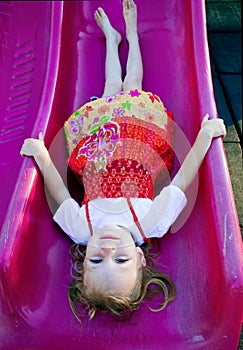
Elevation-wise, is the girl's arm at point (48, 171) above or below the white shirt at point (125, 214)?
above

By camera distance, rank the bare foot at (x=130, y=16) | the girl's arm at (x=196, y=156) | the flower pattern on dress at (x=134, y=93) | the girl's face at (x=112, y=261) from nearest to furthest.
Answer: the girl's face at (x=112, y=261)
the girl's arm at (x=196, y=156)
the flower pattern on dress at (x=134, y=93)
the bare foot at (x=130, y=16)

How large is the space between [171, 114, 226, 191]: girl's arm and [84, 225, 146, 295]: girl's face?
0.29m

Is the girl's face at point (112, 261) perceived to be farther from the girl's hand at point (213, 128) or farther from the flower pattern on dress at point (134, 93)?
the flower pattern on dress at point (134, 93)

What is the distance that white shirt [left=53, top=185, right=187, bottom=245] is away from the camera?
160cm

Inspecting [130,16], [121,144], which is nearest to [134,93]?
[121,144]

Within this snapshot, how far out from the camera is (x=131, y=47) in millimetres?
2242

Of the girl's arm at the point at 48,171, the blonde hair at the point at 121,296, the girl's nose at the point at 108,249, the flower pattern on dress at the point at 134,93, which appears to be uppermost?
the flower pattern on dress at the point at 134,93

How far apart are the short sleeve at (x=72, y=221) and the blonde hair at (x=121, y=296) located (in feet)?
0.13

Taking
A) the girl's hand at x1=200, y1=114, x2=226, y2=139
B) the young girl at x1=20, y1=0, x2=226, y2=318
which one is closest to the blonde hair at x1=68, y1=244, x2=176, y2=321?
the young girl at x1=20, y1=0, x2=226, y2=318

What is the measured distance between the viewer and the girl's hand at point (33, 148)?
5.47 feet

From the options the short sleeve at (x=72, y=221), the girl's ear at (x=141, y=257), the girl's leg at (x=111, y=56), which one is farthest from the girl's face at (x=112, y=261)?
the girl's leg at (x=111, y=56)

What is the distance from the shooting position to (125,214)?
162 cm

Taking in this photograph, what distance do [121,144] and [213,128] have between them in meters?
0.33

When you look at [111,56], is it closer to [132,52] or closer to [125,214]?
[132,52]
